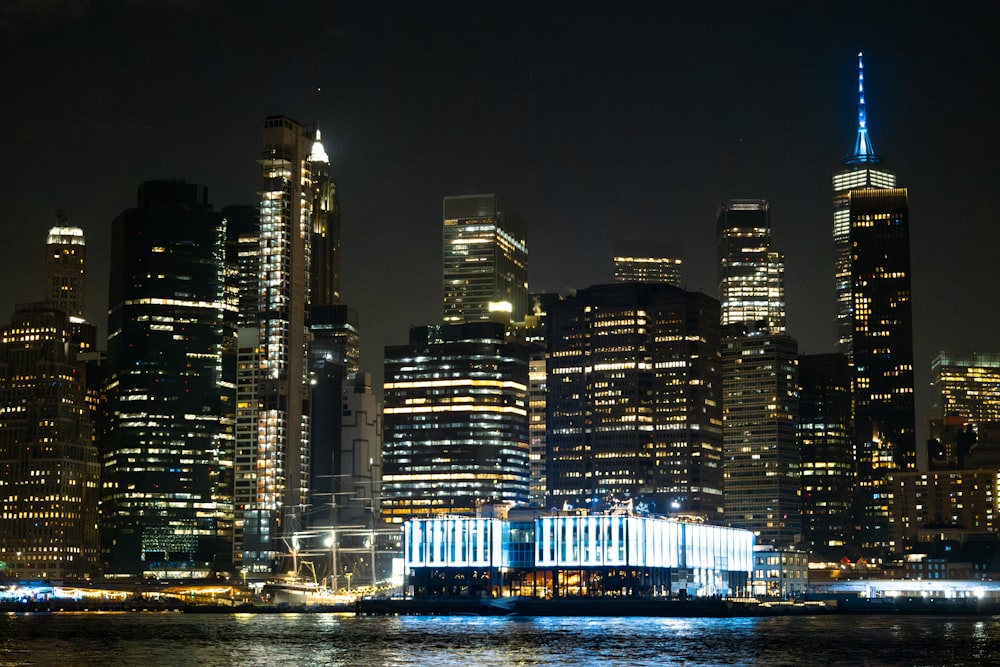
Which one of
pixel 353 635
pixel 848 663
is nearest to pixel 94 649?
pixel 353 635

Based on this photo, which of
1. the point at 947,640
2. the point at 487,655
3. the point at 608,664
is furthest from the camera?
the point at 947,640

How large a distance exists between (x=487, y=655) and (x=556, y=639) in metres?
25.1

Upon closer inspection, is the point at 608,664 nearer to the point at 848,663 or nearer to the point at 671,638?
the point at 848,663

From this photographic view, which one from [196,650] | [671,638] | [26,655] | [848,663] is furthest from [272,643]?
[848,663]

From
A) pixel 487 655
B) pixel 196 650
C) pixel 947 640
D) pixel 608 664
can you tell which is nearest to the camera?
pixel 608 664

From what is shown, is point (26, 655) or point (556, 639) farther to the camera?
point (556, 639)

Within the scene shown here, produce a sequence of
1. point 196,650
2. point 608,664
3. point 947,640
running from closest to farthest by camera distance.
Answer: point 608,664, point 196,650, point 947,640

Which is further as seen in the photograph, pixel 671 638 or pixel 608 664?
pixel 671 638

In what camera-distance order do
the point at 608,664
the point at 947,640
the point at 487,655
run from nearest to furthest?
the point at 608,664 → the point at 487,655 → the point at 947,640

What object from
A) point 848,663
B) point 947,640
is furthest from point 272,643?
point 947,640

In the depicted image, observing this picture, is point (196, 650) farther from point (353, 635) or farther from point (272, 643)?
point (353, 635)

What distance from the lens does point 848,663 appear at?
153 metres

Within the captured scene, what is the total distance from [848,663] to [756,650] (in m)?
18.0

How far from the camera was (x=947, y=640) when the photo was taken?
188m
